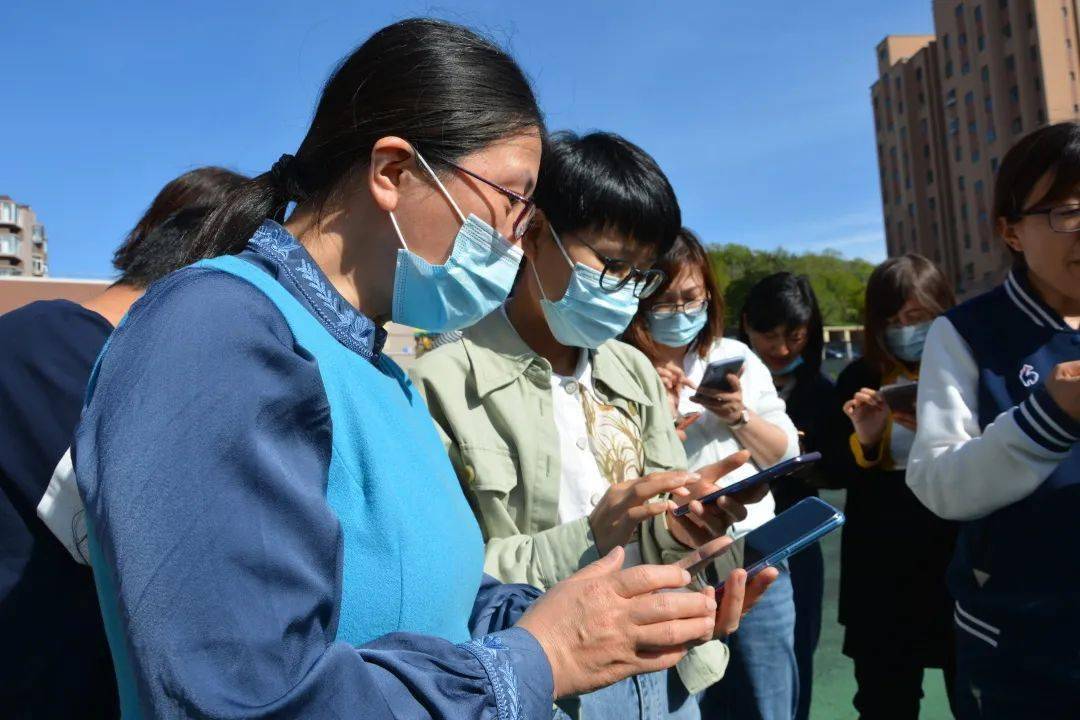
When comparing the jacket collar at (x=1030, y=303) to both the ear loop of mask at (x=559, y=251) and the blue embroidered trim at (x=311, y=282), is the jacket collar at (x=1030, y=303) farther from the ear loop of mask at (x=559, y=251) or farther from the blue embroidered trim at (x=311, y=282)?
the blue embroidered trim at (x=311, y=282)

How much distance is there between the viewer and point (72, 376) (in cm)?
144

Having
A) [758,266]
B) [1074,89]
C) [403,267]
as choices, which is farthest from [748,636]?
[758,266]

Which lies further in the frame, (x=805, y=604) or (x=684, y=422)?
(x=805, y=604)

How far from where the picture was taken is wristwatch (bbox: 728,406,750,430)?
2842 mm

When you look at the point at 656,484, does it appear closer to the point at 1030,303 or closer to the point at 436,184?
the point at 436,184

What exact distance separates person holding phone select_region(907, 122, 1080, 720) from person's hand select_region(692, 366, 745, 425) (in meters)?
0.70

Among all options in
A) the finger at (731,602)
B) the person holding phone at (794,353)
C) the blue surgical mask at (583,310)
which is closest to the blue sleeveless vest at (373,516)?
the finger at (731,602)

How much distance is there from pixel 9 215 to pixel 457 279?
85.0 metres

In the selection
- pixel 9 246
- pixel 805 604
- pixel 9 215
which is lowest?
pixel 805 604

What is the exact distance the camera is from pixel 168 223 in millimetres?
2035

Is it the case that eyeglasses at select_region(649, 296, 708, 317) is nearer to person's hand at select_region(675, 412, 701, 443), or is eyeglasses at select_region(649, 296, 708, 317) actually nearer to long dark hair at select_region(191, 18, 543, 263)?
person's hand at select_region(675, 412, 701, 443)

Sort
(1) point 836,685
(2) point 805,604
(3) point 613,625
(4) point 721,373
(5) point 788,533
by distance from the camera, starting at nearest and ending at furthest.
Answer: (3) point 613,625 → (5) point 788,533 → (4) point 721,373 → (2) point 805,604 → (1) point 836,685

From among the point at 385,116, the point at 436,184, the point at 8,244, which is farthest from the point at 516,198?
the point at 8,244

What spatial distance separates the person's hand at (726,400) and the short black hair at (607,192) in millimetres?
689
